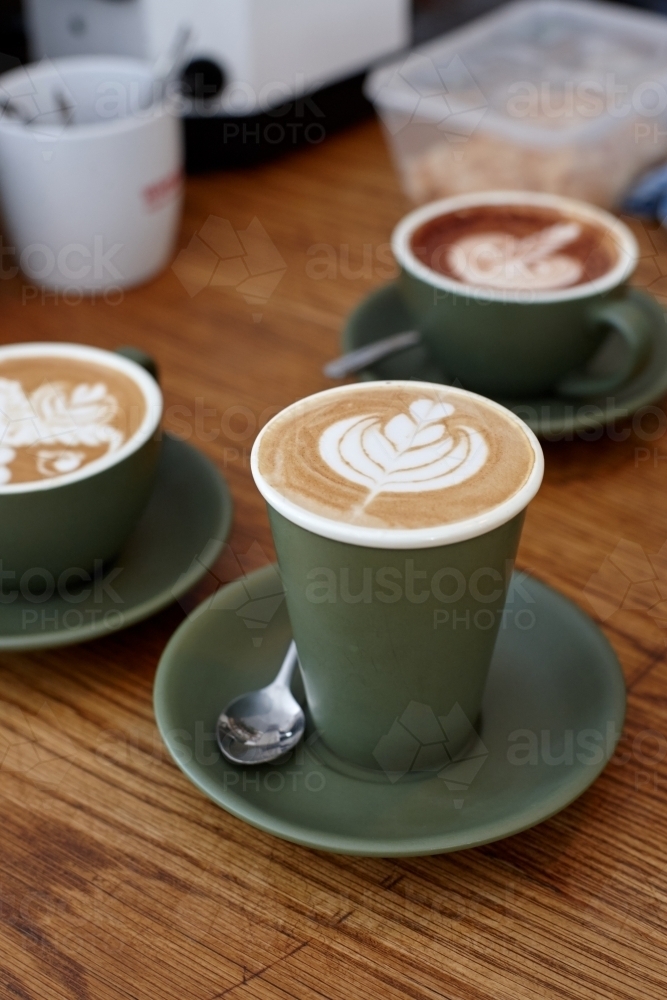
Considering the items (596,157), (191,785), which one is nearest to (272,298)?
(596,157)

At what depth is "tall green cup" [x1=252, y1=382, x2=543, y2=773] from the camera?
0.46m

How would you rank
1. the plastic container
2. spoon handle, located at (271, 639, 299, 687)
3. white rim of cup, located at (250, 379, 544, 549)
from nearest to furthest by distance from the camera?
white rim of cup, located at (250, 379, 544, 549) < spoon handle, located at (271, 639, 299, 687) < the plastic container

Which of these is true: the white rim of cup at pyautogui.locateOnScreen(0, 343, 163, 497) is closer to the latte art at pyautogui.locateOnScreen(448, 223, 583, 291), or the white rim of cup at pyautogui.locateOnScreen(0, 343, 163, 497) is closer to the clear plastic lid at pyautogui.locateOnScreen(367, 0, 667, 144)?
the latte art at pyautogui.locateOnScreen(448, 223, 583, 291)

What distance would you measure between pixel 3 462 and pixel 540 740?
0.34 metres

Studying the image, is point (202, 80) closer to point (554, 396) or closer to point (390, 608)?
point (554, 396)

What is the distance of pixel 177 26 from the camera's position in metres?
1.16

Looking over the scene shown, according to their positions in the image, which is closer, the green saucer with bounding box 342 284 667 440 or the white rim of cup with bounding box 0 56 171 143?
the green saucer with bounding box 342 284 667 440

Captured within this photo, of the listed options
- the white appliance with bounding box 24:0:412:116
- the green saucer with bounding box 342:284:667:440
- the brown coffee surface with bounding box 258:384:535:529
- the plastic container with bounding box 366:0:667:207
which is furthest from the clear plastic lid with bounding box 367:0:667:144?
the brown coffee surface with bounding box 258:384:535:529

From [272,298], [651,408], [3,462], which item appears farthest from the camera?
[272,298]

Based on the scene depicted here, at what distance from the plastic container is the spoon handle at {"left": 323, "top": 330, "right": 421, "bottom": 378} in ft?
1.01

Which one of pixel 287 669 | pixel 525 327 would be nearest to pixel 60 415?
pixel 287 669

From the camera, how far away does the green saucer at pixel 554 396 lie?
2.58ft

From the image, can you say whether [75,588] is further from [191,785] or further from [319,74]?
[319,74]

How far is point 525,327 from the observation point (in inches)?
31.2
